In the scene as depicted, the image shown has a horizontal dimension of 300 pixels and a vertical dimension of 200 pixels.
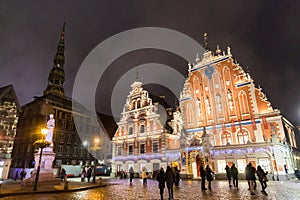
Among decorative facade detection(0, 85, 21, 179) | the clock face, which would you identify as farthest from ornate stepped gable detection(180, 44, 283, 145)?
decorative facade detection(0, 85, 21, 179)

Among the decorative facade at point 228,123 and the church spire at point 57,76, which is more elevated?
the church spire at point 57,76

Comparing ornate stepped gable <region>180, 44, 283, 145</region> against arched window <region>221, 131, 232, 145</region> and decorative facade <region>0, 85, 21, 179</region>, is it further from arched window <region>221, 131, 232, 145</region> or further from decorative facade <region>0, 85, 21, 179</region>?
decorative facade <region>0, 85, 21, 179</region>

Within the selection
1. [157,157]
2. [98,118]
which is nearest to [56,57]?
[98,118]

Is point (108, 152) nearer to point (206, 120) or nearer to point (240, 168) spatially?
point (206, 120)

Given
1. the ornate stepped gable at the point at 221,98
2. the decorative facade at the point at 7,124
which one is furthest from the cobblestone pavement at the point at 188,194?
the decorative facade at the point at 7,124

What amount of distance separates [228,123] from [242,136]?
224 centimetres

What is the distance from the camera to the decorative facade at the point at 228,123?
22.0 metres

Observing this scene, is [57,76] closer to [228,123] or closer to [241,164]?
[228,123]

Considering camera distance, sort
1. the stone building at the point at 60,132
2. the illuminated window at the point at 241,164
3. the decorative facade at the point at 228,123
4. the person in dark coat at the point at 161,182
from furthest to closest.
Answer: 1. the stone building at the point at 60,132
2. the illuminated window at the point at 241,164
3. the decorative facade at the point at 228,123
4. the person in dark coat at the point at 161,182

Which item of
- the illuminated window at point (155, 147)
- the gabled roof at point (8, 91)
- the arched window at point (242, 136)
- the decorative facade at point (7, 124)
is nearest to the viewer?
the arched window at point (242, 136)

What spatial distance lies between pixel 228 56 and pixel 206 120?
9.54 meters

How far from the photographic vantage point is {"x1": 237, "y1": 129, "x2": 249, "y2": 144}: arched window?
23.7 meters

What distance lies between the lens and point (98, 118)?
53344 millimetres

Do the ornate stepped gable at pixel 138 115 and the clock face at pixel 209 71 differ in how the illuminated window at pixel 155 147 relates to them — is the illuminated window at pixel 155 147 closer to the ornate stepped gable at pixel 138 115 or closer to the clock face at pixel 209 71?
the ornate stepped gable at pixel 138 115
